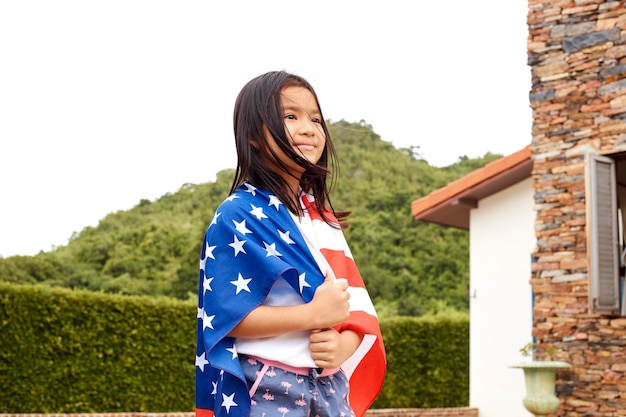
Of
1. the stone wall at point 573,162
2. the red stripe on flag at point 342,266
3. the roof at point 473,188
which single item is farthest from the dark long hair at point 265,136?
the roof at point 473,188

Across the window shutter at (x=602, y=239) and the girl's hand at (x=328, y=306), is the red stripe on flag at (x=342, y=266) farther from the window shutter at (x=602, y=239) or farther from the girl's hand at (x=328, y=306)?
the window shutter at (x=602, y=239)

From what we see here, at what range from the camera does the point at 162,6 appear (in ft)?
65.1

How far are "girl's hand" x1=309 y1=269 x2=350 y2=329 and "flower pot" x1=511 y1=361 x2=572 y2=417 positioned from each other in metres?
5.40

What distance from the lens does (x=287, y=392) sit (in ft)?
5.16

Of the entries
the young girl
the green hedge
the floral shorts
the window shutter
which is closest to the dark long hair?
the young girl

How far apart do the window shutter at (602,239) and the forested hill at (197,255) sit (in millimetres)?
9532

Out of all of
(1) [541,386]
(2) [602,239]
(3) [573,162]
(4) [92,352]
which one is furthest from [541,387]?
(4) [92,352]

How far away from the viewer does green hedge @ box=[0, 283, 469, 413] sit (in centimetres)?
812

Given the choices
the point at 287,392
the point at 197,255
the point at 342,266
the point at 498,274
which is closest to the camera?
the point at 287,392

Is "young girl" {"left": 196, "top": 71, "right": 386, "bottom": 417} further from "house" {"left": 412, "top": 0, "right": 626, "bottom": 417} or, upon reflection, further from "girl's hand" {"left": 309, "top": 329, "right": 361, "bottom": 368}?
"house" {"left": 412, "top": 0, "right": 626, "bottom": 417}

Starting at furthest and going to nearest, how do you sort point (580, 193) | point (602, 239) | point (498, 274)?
point (498, 274) < point (580, 193) < point (602, 239)

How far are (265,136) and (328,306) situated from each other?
1.36ft

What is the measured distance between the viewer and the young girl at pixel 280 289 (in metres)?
1.57

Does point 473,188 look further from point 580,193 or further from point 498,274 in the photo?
point 580,193
